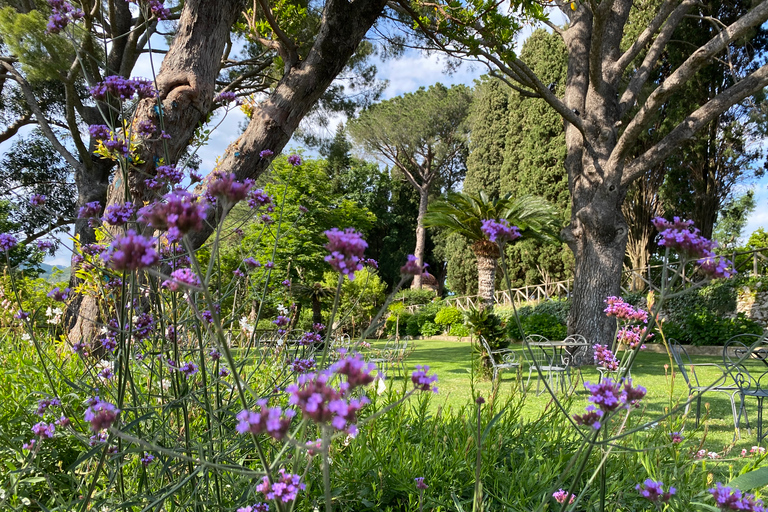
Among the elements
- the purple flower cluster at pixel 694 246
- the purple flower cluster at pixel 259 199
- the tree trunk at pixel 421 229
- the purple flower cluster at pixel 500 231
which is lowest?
the purple flower cluster at pixel 694 246

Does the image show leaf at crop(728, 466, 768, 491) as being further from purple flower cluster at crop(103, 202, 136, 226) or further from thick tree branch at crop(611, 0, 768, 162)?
thick tree branch at crop(611, 0, 768, 162)

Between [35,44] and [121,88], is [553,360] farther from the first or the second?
[35,44]

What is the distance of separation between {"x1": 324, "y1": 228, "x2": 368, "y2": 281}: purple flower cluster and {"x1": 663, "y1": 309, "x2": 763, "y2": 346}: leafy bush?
1069cm

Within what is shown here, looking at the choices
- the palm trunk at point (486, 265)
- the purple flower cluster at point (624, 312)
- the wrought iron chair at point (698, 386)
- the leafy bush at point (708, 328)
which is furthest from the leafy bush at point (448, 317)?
the purple flower cluster at point (624, 312)

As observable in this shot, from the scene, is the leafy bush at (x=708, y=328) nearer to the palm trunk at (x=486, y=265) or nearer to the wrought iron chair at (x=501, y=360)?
the palm trunk at (x=486, y=265)

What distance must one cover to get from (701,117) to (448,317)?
10.8m

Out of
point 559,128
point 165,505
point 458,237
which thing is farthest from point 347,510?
point 458,237

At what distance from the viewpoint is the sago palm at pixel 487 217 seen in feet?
37.5

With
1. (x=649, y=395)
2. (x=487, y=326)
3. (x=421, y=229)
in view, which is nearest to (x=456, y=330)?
(x=487, y=326)

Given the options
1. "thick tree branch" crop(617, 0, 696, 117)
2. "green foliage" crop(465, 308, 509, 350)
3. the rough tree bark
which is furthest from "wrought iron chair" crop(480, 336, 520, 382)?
"thick tree branch" crop(617, 0, 696, 117)

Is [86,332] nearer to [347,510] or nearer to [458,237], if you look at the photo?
[347,510]

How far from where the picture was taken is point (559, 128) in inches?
693

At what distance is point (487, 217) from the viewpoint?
11742 millimetres

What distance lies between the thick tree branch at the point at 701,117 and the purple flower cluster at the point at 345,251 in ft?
26.4
